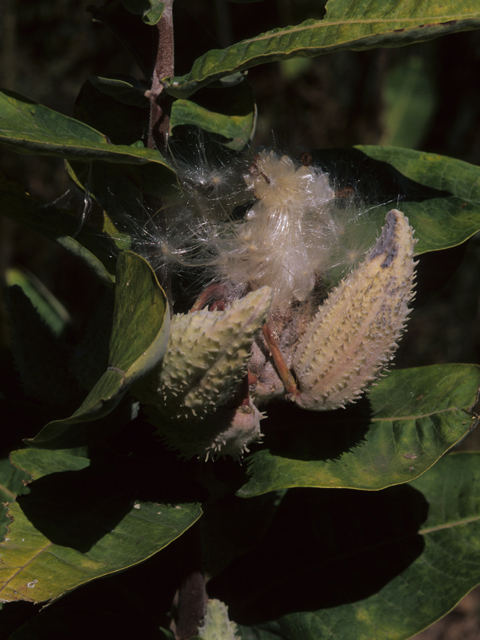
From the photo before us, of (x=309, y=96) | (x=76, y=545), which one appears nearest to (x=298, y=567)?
(x=76, y=545)

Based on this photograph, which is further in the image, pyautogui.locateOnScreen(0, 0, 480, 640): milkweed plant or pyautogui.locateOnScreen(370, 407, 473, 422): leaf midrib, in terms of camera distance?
pyautogui.locateOnScreen(370, 407, 473, 422): leaf midrib

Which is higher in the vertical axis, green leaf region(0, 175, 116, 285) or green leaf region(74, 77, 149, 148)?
green leaf region(74, 77, 149, 148)

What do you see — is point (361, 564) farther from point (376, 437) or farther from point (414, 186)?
point (414, 186)

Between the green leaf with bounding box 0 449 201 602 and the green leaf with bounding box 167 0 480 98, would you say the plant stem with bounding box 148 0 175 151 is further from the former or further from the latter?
the green leaf with bounding box 0 449 201 602

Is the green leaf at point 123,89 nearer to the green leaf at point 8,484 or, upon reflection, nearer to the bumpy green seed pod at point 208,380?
the bumpy green seed pod at point 208,380

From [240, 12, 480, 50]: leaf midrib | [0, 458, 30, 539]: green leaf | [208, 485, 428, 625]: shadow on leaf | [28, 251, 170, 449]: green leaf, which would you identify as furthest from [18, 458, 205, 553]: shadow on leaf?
[240, 12, 480, 50]: leaf midrib

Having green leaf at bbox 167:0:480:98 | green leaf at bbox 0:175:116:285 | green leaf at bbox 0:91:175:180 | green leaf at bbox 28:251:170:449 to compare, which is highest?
green leaf at bbox 167:0:480:98

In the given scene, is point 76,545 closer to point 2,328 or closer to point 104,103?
point 104,103

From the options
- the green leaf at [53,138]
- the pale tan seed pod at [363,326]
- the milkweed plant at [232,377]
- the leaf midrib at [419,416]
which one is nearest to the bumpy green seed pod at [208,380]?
the milkweed plant at [232,377]

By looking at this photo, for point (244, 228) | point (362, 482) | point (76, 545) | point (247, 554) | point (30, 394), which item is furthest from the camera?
point (247, 554)
